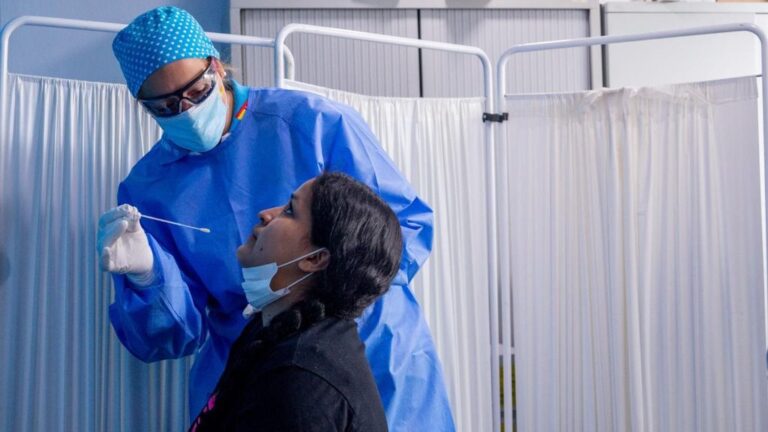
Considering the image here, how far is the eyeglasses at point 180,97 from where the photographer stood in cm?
161

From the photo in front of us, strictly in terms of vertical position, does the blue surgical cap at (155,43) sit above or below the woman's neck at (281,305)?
above

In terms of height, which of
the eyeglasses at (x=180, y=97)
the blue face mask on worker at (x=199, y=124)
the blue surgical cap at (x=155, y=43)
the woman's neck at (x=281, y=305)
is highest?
the blue surgical cap at (x=155, y=43)

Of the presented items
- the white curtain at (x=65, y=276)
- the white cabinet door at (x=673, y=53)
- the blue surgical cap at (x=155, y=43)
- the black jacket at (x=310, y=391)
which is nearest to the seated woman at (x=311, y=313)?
the black jacket at (x=310, y=391)

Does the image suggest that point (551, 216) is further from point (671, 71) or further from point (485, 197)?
point (671, 71)

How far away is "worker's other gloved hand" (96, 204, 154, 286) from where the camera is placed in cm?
155

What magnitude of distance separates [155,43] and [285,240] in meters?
0.51

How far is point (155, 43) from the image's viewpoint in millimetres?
1591

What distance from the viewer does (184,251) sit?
1.74m

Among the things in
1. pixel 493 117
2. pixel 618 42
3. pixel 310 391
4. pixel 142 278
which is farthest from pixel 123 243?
pixel 618 42

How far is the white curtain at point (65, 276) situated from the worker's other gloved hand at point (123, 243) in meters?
0.36

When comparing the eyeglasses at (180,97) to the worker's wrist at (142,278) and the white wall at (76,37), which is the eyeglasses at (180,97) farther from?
the white wall at (76,37)

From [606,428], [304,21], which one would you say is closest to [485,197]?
[606,428]

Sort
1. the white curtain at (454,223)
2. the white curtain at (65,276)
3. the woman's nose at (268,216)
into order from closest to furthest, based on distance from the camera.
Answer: the woman's nose at (268,216) < the white curtain at (65,276) < the white curtain at (454,223)

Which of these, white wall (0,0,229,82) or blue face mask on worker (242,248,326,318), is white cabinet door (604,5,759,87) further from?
blue face mask on worker (242,248,326,318)
